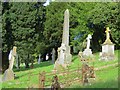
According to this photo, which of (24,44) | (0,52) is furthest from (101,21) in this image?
(0,52)

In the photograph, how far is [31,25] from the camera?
→ 39.3 m

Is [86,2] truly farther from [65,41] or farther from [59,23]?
[65,41]

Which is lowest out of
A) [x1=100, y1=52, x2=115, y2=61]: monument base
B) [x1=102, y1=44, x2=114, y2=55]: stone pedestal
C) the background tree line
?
[x1=100, y1=52, x2=115, y2=61]: monument base

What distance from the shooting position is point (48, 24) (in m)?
43.9

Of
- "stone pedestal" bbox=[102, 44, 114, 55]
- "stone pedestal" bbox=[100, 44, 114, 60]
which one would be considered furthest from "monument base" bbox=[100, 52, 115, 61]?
"stone pedestal" bbox=[102, 44, 114, 55]

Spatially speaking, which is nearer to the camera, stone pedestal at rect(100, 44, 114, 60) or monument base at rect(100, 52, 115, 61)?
monument base at rect(100, 52, 115, 61)

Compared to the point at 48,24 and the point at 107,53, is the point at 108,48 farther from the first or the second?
the point at 48,24

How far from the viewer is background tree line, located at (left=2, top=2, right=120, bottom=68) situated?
1455 inches

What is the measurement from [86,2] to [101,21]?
5.98 meters

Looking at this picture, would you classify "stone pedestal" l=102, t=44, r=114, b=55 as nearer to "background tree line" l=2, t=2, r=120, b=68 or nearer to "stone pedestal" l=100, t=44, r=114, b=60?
"stone pedestal" l=100, t=44, r=114, b=60

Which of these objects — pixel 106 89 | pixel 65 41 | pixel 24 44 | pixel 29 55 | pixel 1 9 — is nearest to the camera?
pixel 106 89

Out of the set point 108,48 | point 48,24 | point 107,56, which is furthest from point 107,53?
point 48,24

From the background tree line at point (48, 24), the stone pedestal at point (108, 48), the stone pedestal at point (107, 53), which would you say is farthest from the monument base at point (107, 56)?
the background tree line at point (48, 24)

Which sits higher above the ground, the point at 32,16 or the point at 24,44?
the point at 32,16
